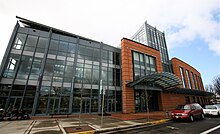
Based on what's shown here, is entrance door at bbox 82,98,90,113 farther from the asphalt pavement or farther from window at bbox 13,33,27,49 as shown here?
window at bbox 13,33,27,49

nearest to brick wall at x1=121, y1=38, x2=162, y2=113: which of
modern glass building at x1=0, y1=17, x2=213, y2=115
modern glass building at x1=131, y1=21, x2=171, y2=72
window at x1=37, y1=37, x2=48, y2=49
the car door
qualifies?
modern glass building at x1=0, y1=17, x2=213, y2=115

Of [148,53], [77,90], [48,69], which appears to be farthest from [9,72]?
[148,53]

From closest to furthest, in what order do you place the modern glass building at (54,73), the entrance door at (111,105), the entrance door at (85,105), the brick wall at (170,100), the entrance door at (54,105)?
1. the modern glass building at (54,73)
2. the entrance door at (54,105)
3. the entrance door at (85,105)
4. the entrance door at (111,105)
5. the brick wall at (170,100)

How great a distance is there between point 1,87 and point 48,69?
5800 mm

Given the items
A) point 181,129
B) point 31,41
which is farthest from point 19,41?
point 181,129

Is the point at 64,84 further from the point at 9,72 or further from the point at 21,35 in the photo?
the point at 21,35

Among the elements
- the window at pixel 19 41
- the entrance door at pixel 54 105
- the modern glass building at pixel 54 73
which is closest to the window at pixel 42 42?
the modern glass building at pixel 54 73

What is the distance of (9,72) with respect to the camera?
15336 millimetres

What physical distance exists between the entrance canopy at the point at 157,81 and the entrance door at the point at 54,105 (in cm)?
1193

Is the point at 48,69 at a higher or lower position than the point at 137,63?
lower

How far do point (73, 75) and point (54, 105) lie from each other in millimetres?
5205

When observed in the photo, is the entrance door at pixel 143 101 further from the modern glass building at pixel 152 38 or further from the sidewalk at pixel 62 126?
the modern glass building at pixel 152 38

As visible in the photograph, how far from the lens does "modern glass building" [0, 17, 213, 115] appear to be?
15562 millimetres

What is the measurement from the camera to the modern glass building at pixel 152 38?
41.0m
